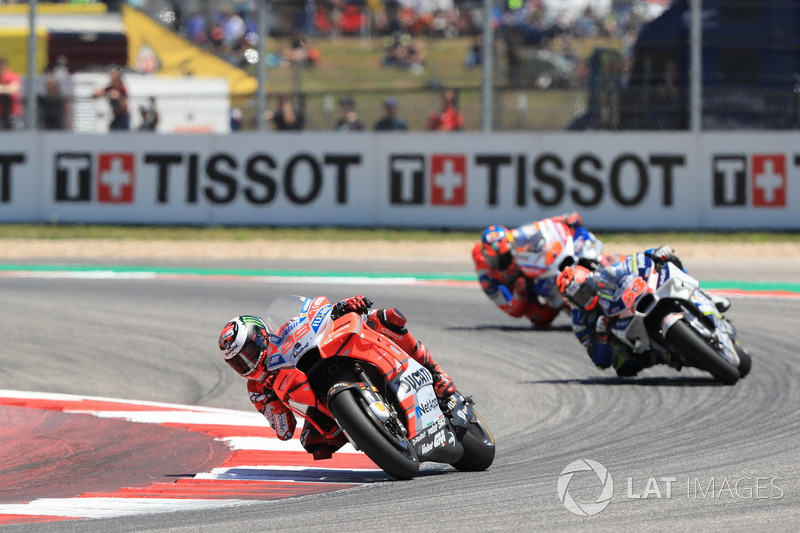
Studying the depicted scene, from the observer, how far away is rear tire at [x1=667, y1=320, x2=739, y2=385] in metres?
9.05

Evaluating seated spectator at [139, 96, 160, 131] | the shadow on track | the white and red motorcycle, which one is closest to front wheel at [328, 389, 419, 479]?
the shadow on track

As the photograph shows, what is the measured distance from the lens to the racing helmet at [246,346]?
20.9ft

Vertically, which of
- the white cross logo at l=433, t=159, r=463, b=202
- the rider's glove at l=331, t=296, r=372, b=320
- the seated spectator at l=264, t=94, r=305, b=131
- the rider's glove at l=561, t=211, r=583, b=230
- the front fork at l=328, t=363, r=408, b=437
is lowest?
the front fork at l=328, t=363, r=408, b=437

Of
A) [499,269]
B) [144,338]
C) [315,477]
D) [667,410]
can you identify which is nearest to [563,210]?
[499,269]

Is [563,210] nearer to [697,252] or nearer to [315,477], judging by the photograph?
[697,252]

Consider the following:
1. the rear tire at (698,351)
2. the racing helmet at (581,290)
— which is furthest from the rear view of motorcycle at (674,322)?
the racing helmet at (581,290)

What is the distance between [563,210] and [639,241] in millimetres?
1168

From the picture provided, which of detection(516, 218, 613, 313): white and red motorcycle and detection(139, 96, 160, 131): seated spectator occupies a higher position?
detection(139, 96, 160, 131): seated spectator

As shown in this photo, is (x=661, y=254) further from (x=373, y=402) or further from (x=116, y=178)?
(x=116, y=178)

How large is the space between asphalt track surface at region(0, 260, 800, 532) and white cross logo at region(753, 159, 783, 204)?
2.39 meters

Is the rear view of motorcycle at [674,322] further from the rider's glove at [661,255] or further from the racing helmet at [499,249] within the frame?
the racing helmet at [499,249]

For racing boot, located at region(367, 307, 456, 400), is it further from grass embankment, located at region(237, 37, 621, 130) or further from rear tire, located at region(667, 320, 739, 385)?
grass embankment, located at region(237, 37, 621, 130)

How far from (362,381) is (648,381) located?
3938 mm

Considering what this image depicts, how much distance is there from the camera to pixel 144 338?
38.7 feet
